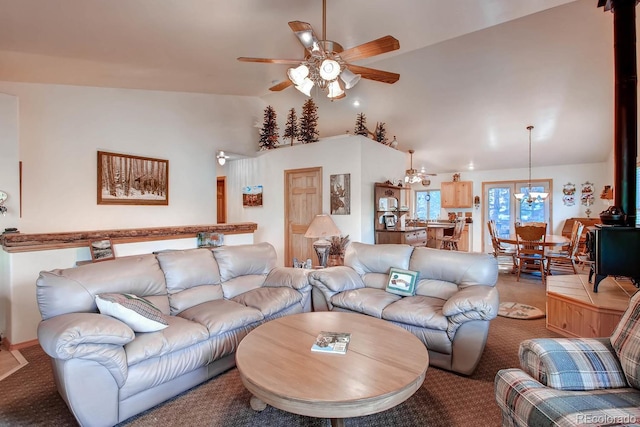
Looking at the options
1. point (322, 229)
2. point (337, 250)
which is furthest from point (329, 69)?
point (337, 250)

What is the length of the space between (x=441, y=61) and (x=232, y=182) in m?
4.32

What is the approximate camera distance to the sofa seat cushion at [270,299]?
2652mm

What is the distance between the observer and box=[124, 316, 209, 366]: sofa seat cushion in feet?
6.04

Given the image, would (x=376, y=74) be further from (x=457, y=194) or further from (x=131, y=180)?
(x=457, y=194)

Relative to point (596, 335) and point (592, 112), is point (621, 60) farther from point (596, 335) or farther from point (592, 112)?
point (592, 112)

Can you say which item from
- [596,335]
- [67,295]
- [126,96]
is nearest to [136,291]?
[67,295]

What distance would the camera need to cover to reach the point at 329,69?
236 centimetres

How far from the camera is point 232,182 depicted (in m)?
6.36

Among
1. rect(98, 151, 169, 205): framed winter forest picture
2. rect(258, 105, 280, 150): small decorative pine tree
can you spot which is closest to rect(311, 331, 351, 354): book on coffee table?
rect(98, 151, 169, 205): framed winter forest picture

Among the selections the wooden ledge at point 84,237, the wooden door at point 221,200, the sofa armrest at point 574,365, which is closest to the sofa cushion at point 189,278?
the wooden ledge at point 84,237

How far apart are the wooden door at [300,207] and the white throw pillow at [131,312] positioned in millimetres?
3316

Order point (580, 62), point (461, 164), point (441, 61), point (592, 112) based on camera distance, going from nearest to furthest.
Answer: point (580, 62), point (441, 61), point (592, 112), point (461, 164)

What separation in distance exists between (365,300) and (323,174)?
276cm

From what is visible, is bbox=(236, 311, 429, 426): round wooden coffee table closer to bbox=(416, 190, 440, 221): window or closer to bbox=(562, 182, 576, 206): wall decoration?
bbox=(562, 182, 576, 206): wall decoration
